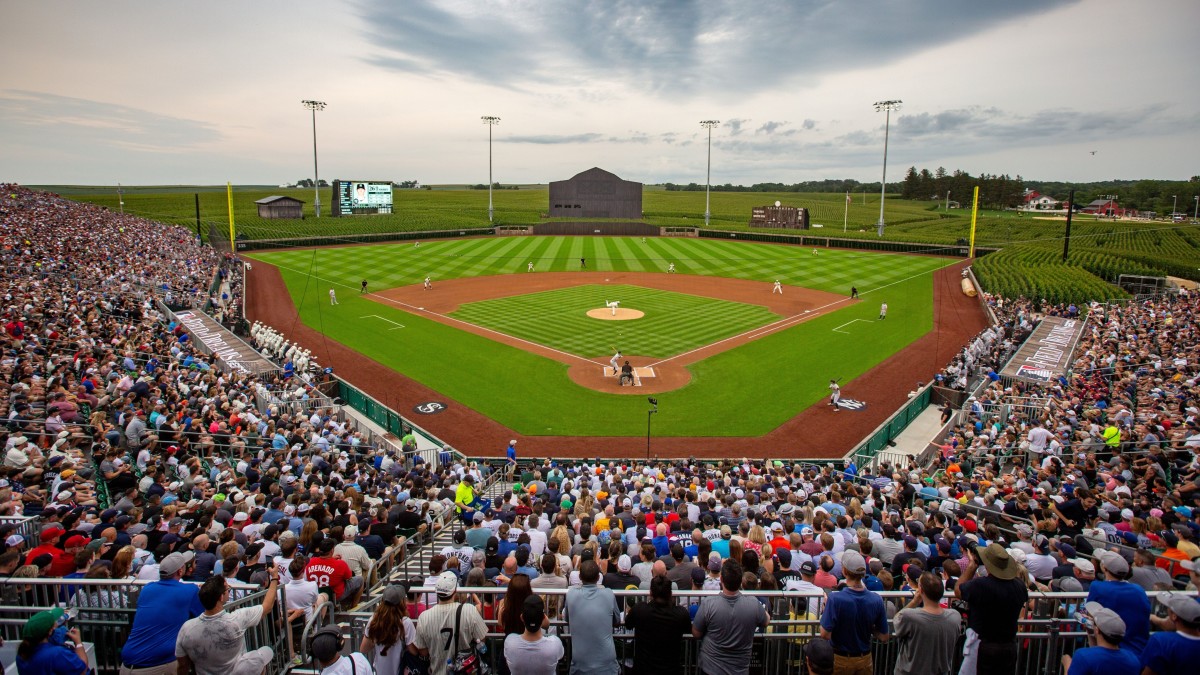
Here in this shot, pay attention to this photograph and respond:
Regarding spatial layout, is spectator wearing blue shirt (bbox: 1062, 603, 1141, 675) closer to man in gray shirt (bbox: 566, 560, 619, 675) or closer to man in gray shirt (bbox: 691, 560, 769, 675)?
man in gray shirt (bbox: 691, 560, 769, 675)

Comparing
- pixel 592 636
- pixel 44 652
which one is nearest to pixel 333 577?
pixel 44 652

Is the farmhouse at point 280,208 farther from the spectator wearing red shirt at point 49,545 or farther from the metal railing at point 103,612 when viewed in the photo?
the metal railing at point 103,612

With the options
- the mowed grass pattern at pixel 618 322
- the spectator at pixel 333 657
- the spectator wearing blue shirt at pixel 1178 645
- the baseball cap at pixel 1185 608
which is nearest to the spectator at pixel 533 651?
the spectator at pixel 333 657

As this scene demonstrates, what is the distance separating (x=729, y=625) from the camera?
5926 mm

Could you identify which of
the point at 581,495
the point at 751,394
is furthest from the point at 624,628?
the point at 751,394

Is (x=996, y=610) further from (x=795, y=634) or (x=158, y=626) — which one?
(x=158, y=626)

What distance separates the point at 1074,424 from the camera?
17062 mm

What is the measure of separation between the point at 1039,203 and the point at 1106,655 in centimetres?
18018

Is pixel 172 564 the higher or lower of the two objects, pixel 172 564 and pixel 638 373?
the higher

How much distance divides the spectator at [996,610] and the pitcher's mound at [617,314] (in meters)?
32.3

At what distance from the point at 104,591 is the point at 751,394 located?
2216 centimetres

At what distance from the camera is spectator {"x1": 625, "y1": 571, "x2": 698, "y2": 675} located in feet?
19.1

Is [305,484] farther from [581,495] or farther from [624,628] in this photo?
[624,628]

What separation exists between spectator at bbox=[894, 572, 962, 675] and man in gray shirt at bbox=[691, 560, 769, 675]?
130 centimetres
